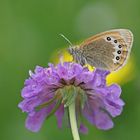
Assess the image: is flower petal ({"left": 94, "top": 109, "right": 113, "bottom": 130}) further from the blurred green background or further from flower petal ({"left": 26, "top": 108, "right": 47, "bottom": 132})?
the blurred green background

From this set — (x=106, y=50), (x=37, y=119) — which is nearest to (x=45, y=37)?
(x=106, y=50)

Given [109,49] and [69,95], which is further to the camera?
[109,49]

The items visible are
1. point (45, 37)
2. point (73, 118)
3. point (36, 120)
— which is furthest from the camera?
point (45, 37)

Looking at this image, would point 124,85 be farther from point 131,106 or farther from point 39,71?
point 39,71

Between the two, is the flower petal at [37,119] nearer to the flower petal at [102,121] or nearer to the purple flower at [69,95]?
the purple flower at [69,95]

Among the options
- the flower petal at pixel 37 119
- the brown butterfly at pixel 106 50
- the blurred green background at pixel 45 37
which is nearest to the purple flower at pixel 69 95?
the flower petal at pixel 37 119

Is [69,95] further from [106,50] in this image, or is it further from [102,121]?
[106,50]
